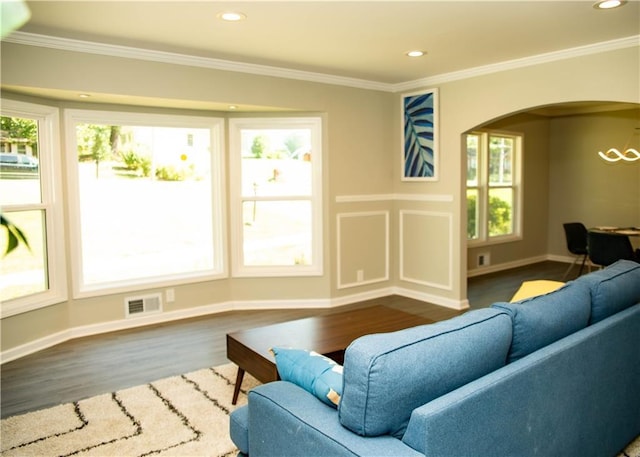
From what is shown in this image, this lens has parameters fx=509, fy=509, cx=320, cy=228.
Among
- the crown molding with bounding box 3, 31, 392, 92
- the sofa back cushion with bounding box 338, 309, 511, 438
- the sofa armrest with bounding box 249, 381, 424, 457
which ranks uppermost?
the crown molding with bounding box 3, 31, 392, 92

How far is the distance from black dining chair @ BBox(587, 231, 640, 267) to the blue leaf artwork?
2136 millimetres

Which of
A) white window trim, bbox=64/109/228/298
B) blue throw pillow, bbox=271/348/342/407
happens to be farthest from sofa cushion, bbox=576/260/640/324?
white window trim, bbox=64/109/228/298

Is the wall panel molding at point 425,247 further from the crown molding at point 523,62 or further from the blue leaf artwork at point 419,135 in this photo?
the crown molding at point 523,62

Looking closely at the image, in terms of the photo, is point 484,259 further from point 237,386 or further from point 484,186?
point 237,386

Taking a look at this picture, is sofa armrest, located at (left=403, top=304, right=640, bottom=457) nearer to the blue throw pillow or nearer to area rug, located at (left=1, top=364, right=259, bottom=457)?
the blue throw pillow

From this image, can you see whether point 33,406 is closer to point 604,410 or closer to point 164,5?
point 164,5

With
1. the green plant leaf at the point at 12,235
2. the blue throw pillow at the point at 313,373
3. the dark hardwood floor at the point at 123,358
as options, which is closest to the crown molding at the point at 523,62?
the dark hardwood floor at the point at 123,358

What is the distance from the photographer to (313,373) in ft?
5.95

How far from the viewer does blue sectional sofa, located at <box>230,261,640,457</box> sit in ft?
4.86

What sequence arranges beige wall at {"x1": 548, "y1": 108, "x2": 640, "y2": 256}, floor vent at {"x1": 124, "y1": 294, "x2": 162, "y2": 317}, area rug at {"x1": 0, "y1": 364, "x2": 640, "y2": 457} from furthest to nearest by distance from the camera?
beige wall at {"x1": 548, "y1": 108, "x2": 640, "y2": 256} → floor vent at {"x1": 124, "y1": 294, "x2": 162, "y2": 317} → area rug at {"x1": 0, "y1": 364, "x2": 640, "y2": 457}

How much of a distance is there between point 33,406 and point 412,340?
2649mm

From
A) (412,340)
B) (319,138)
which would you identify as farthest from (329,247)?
(412,340)

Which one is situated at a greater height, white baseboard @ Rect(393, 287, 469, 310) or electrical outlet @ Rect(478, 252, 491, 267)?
electrical outlet @ Rect(478, 252, 491, 267)

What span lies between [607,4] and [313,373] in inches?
115
